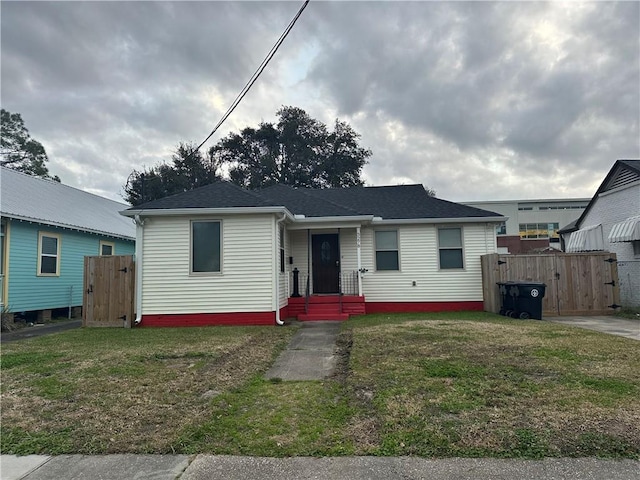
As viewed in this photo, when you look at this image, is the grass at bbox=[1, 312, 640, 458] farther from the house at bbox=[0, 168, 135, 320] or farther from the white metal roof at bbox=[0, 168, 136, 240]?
the white metal roof at bbox=[0, 168, 136, 240]

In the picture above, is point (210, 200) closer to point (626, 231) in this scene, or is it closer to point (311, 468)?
point (311, 468)

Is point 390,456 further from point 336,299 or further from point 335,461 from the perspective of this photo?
point 336,299

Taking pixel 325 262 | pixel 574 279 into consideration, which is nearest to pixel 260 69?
pixel 325 262

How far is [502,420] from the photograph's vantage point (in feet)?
10.9

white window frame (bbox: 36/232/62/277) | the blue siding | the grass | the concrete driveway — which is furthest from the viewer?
white window frame (bbox: 36/232/62/277)

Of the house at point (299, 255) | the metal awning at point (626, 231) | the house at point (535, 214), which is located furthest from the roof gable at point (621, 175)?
the house at point (535, 214)

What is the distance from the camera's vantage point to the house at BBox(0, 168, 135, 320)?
1077 centimetres

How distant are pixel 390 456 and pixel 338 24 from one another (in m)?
8.73

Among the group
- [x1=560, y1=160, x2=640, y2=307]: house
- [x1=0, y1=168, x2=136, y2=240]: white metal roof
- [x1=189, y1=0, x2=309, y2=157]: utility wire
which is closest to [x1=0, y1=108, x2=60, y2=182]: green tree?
[x1=0, y1=168, x2=136, y2=240]: white metal roof

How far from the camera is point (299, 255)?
12617 millimetres

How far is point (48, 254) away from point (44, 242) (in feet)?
1.36

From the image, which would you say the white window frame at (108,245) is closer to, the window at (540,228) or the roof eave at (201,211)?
the roof eave at (201,211)

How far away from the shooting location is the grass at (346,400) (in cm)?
301

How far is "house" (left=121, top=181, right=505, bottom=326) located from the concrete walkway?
1.83 meters
